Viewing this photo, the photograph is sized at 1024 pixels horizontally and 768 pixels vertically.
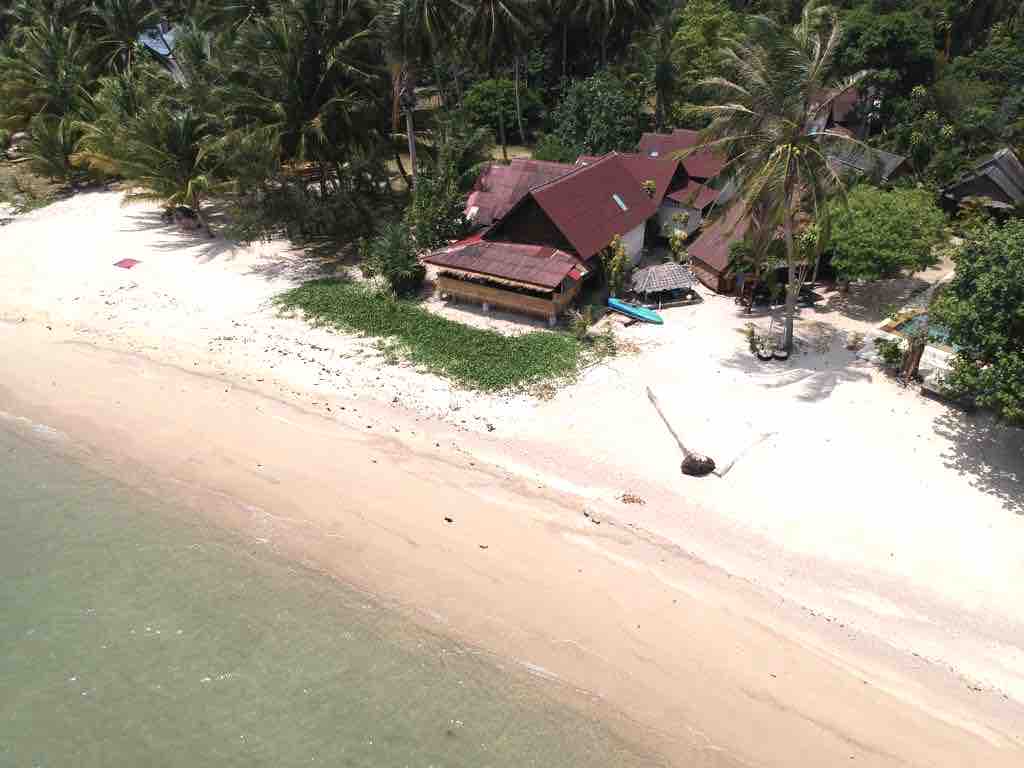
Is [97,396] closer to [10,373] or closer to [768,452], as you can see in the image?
[10,373]

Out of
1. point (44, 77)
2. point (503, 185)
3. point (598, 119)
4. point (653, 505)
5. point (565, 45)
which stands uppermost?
point (565, 45)

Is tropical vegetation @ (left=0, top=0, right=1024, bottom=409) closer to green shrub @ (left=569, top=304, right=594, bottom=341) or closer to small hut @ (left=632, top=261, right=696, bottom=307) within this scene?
small hut @ (left=632, top=261, right=696, bottom=307)

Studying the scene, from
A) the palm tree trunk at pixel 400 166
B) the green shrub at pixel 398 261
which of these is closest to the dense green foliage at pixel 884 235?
the green shrub at pixel 398 261

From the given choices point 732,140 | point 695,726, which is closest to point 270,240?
point 732,140

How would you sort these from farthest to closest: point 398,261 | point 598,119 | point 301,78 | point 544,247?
point 598,119 → point 301,78 → point 398,261 → point 544,247

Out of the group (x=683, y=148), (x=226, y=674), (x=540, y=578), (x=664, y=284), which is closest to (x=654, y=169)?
(x=683, y=148)

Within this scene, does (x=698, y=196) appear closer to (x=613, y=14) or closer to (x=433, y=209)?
(x=433, y=209)

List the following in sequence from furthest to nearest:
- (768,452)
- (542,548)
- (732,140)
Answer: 1. (732,140)
2. (768,452)
3. (542,548)
